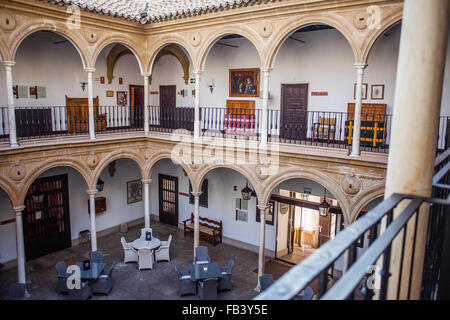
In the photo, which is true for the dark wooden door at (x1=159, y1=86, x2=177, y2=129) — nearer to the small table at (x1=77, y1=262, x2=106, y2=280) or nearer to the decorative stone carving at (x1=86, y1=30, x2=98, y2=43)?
the decorative stone carving at (x1=86, y1=30, x2=98, y2=43)

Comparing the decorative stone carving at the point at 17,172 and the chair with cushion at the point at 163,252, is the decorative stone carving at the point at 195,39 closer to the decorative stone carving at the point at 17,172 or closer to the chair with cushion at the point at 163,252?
the decorative stone carving at the point at 17,172

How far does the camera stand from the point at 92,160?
1210 centimetres

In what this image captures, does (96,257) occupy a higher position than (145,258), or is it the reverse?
(96,257)

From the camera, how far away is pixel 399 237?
6.16 feet

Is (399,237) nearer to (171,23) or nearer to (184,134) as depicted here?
(184,134)

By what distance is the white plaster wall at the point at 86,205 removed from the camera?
486 inches

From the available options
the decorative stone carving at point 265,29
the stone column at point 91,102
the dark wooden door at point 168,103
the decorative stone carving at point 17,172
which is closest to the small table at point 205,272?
the stone column at point 91,102

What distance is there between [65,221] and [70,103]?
4.55 m

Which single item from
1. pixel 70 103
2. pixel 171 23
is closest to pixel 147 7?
pixel 171 23

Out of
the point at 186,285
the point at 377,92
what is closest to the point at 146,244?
the point at 186,285

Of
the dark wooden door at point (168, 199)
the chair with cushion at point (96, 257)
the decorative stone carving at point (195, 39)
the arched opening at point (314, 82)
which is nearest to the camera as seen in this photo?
the chair with cushion at point (96, 257)

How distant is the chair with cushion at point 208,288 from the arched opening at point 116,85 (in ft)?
22.7

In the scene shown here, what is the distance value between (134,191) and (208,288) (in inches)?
299

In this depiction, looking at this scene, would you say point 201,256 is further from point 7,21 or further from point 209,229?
point 7,21
